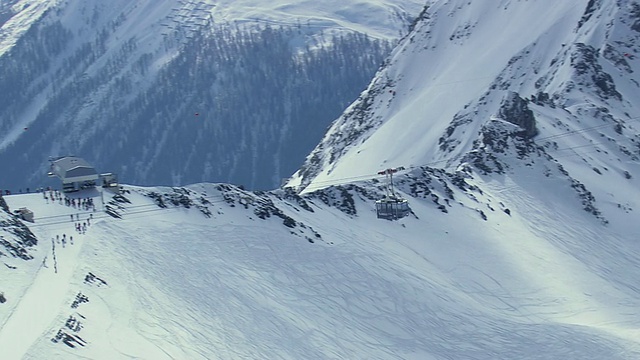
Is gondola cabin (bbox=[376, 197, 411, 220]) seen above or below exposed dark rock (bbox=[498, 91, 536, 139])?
above

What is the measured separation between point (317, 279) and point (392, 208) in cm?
1964

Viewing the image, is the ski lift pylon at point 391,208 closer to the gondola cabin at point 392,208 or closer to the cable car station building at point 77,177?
the gondola cabin at point 392,208

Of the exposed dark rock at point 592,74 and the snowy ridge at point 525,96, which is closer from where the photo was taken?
the snowy ridge at point 525,96

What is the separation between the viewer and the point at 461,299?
81.4 metres

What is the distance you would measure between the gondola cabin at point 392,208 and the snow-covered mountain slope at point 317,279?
1.84m

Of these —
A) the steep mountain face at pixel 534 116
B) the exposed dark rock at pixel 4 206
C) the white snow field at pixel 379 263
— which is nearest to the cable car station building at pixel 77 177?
the white snow field at pixel 379 263

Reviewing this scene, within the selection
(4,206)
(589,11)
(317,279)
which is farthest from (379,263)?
(589,11)

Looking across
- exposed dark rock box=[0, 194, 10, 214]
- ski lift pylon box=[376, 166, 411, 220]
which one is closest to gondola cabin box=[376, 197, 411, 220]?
ski lift pylon box=[376, 166, 411, 220]

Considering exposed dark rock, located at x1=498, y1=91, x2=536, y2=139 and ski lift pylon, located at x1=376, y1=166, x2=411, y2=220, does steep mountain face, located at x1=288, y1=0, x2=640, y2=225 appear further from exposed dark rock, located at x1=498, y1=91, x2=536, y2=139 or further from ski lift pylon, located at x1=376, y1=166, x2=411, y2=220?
ski lift pylon, located at x1=376, y1=166, x2=411, y2=220

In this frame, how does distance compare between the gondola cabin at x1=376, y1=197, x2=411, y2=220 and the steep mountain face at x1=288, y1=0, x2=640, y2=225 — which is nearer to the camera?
the gondola cabin at x1=376, y1=197, x2=411, y2=220

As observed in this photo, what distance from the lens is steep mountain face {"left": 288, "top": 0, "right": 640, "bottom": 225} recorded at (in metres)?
121

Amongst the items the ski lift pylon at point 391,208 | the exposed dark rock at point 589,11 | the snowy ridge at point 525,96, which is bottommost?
the snowy ridge at point 525,96

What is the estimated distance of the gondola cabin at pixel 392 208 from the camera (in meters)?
92.0

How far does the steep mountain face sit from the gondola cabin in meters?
27.4
